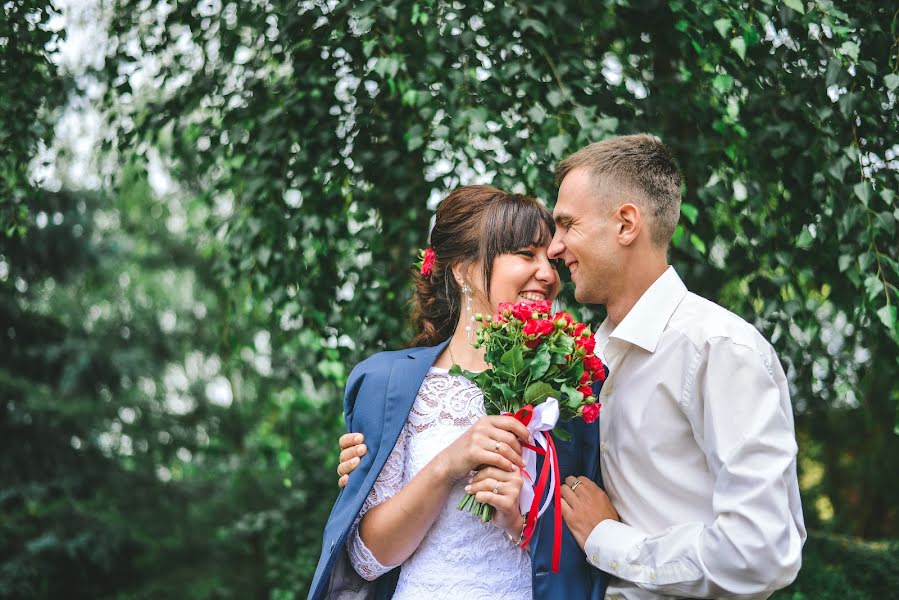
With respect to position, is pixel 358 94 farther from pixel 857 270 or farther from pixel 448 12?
pixel 857 270

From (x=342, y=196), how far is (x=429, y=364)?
129 cm

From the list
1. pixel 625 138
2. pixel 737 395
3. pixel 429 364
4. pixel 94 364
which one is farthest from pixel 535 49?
pixel 94 364

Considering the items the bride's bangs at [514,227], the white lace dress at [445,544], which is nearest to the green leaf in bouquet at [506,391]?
the white lace dress at [445,544]

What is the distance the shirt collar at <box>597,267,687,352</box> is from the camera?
6.49ft

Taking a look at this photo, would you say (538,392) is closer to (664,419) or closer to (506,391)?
(506,391)

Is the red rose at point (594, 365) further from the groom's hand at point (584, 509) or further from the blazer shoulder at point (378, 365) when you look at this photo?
the blazer shoulder at point (378, 365)

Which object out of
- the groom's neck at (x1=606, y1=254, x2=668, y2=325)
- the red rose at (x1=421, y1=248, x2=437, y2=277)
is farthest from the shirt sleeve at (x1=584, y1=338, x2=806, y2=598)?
the red rose at (x1=421, y1=248, x2=437, y2=277)

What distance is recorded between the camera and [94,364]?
22.2 feet

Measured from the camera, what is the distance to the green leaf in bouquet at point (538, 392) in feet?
6.19

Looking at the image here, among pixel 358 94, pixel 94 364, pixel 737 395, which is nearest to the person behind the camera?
pixel 737 395

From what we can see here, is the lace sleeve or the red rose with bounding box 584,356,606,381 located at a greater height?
the red rose with bounding box 584,356,606,381

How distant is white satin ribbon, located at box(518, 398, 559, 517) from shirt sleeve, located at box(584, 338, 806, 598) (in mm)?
254

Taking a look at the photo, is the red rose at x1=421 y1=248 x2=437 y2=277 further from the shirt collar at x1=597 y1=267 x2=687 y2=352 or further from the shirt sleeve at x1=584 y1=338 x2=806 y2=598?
the shirt sleeve at x1=584 y1=338 x2=806 y2=598

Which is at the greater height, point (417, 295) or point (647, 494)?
point (417, 295)
